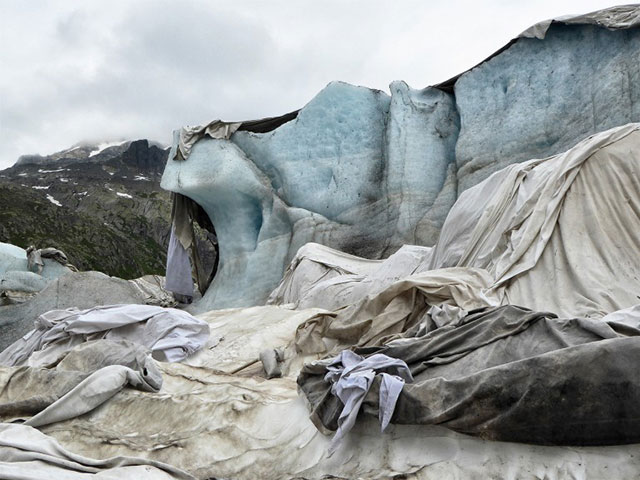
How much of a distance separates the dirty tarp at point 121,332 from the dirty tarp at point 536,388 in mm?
3033

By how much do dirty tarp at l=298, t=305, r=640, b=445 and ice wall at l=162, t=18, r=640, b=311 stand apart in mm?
7415

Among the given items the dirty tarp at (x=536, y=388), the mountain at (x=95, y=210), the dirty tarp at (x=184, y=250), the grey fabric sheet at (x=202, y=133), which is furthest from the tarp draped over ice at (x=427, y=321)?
the mountain at (x=95, y=210)

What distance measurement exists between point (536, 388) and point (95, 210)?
65.9 m

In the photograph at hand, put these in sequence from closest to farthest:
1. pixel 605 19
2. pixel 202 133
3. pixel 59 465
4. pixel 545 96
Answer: pixel 59 465
pixel 605 19
pixel 545 96
pixel 202 133

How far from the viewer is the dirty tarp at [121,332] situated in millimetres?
5914

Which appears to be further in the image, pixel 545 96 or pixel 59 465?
pixel 545 96

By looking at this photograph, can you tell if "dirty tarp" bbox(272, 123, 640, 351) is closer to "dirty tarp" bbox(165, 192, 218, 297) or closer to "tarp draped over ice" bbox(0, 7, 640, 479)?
"tarp draped over ice" bbox(0, 7, 640, 479)

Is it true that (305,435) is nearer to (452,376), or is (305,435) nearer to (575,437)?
(452,376)

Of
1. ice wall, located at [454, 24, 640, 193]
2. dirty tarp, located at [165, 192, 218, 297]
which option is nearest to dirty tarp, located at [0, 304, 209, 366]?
ice wall, located at [454, 24, 640, 193]

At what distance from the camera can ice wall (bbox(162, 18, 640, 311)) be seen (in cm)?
1024

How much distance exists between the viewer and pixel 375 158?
12.2 meters

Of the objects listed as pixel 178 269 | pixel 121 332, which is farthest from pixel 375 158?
pixel 121 332

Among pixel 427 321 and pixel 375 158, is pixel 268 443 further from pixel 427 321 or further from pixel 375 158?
pixel 375 158

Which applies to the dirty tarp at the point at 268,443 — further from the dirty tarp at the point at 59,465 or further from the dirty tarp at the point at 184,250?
the dirty tarp at the point at 184,250
